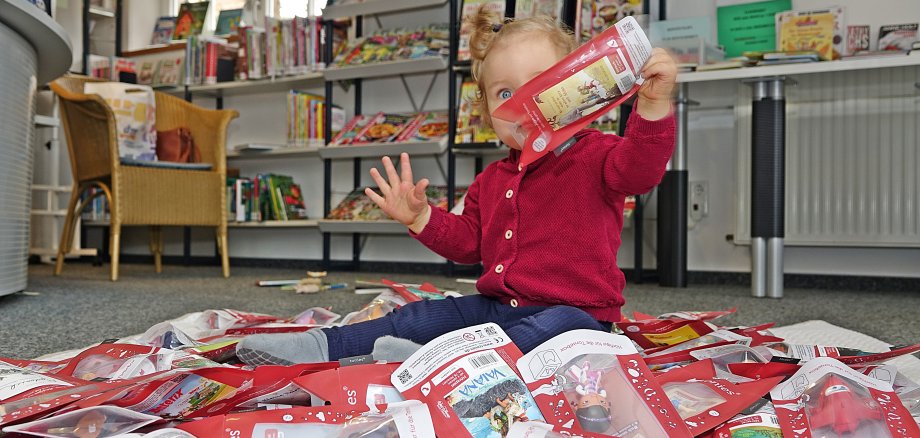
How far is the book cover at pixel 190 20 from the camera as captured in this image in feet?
13.1

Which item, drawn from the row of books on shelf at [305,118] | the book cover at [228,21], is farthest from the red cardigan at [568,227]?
the book cover at [228,21]

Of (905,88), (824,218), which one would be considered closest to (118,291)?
(824,218)

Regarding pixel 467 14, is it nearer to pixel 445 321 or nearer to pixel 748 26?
pixel 748 26

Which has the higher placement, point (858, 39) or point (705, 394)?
point (858, 39)

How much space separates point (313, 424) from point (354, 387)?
0.10m

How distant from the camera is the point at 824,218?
2.58 meters

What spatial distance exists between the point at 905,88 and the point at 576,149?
72.5 inches

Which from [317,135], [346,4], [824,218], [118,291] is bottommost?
[118,291]

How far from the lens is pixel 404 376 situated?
70 centimetres

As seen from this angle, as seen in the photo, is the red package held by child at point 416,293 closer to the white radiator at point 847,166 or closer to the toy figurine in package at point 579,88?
the toy figurine in package at point 579,88

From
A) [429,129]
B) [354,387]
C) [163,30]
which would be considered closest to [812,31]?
[429,129]

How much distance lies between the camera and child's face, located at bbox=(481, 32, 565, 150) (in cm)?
97

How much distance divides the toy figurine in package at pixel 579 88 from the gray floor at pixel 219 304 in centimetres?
83

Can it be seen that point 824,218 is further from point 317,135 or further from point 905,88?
point 317,135
